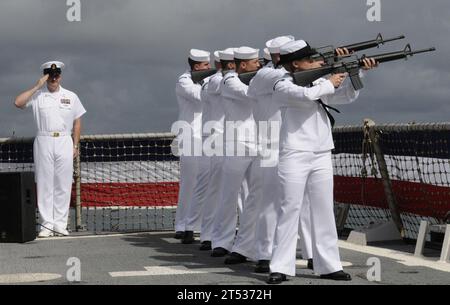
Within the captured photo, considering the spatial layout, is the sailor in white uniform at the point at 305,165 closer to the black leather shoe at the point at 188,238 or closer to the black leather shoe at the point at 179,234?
the black leather shoe at the point at 188,238

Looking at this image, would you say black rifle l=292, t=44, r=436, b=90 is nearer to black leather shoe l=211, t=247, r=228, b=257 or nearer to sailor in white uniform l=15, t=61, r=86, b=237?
black leather shoe l=211, t=247, r=228, b=257

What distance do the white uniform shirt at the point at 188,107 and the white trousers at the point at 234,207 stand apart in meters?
1.57

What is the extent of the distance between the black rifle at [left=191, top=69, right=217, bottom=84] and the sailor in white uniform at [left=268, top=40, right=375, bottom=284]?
117 inches

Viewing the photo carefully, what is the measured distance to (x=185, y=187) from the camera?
11.2 meters

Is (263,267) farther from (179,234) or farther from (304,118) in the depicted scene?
(179,234)

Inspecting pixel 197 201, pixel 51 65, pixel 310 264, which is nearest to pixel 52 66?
pixel 51 65

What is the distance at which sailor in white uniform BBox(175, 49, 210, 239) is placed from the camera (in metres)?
10.6

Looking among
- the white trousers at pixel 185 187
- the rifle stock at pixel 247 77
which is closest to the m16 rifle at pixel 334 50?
the rifle stock at pixel 247 77

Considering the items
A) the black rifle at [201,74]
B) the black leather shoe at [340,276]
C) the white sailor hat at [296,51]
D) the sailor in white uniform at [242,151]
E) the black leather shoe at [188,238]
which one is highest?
the black rifle at [201,74]

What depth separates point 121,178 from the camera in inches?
547

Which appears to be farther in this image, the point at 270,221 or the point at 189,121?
the point at 189,121

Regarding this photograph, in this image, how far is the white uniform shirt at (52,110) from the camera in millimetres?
11883

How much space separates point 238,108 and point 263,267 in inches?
67.0

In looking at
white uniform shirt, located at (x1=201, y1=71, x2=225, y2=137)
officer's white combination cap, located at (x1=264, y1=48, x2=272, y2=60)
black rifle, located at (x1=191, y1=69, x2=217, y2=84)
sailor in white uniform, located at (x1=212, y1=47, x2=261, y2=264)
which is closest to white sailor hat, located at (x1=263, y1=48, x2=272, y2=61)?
officer's white combination cap, located at (x1=264, y1=48, x2=272, y2=60)
